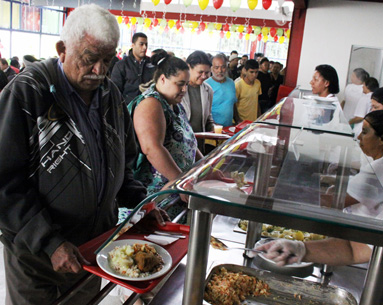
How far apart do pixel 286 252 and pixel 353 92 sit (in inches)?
210

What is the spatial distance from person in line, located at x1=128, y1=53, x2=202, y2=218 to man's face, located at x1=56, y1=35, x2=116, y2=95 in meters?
0.58

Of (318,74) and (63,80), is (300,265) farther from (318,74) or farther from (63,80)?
(318,74)

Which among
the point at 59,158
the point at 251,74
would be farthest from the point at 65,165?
the point at 251,74

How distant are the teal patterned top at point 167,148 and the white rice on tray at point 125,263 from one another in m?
0.93

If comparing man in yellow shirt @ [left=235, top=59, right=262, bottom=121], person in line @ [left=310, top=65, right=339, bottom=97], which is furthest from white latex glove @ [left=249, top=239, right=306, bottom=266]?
man in yellow shirt @ [left=235, top=59, right=262, bottom=121]

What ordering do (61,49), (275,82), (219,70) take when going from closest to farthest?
(61,49)
(219,70)
(275,82)

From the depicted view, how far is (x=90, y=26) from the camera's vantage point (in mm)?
1341

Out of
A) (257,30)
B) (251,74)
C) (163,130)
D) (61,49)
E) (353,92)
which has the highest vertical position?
(257,30)

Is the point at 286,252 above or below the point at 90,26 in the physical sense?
below

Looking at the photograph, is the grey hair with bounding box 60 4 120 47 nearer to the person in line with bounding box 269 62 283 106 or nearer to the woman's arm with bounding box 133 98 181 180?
the woman's arm with bounding box 133 98 181 180

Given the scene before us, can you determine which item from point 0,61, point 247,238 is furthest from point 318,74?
point 0,61

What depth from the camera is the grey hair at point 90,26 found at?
134cm

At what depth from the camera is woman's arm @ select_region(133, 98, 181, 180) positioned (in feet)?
6.50

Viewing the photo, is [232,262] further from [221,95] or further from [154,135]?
[221,95]
